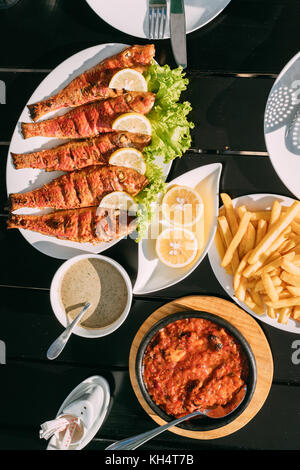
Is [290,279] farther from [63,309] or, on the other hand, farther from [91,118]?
[91,118]

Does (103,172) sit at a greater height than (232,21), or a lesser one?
lesser

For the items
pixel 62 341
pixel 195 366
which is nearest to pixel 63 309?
pixel 62 341

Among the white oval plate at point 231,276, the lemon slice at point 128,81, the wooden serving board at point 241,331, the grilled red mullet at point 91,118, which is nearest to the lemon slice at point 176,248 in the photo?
the white oval plate at point 231,276

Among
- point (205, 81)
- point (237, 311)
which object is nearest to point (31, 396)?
point (237, 311)

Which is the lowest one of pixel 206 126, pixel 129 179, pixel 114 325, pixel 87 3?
pixel 114 325
